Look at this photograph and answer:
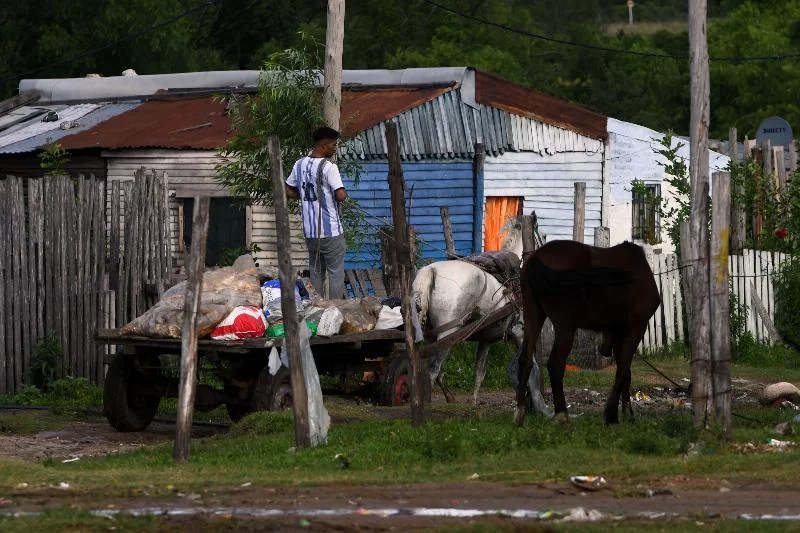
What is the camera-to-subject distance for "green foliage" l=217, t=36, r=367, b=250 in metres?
19.3

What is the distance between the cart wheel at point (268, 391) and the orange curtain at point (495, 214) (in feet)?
39.8

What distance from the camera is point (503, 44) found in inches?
1992

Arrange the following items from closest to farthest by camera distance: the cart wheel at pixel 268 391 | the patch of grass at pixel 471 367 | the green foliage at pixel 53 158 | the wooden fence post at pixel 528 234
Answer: the cart wheel at pixel 268 391 < the wooden fence post at pixel 528 234 < the patch of grass at pixel 471 367 < the green foliage at pixel 53 158

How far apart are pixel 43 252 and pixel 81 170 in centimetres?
788

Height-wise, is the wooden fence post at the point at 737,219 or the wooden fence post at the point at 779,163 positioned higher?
the wooden fence post at the point at 779,163

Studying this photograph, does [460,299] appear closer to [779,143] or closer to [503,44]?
[779,143]

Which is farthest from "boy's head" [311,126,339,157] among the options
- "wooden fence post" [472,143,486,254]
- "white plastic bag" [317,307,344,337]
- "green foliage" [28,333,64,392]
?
"wooden fence post" [472,143,486,254]

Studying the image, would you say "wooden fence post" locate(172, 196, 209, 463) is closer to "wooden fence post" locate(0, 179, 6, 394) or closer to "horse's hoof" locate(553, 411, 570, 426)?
"horse's hoof" locate(553, 411, 570, 426)

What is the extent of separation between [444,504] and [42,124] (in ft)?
67.3

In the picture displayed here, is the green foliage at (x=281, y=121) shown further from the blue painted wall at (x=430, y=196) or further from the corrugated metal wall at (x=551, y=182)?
the corrugated metal wall at (x=551, y=182)

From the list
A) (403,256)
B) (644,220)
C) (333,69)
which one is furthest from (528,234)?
(644,220)

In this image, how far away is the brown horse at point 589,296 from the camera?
12.4 metres

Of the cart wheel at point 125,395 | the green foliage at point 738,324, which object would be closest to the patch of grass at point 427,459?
the cart wheel at point 125,395

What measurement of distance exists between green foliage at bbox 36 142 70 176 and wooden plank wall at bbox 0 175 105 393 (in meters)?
6.14
